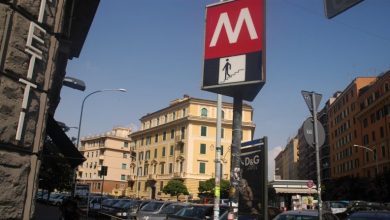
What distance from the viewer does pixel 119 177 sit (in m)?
102

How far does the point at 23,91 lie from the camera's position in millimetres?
4184

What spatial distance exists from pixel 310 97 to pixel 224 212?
6.62 meters

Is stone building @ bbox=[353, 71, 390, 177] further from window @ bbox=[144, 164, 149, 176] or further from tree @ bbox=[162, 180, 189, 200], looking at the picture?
window @ bbox=[144, 164, 149, 176]

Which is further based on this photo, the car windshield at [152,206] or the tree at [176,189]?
the tree at [176,189]

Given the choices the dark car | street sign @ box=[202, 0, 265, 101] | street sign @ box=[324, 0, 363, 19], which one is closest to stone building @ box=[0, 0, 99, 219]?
street sign @ box=[202, 0, 265, 101]

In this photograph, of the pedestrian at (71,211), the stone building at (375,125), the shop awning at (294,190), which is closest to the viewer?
the pedestrian at (71,211)

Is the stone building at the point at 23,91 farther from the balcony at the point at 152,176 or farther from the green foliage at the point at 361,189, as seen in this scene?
the balcony at the point at 152,176

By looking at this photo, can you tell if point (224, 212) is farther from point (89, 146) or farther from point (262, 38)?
point (89, 146)

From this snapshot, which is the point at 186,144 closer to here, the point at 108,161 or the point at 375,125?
the point at 375,125

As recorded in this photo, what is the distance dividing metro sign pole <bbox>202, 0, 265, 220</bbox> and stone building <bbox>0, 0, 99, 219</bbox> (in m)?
2.23

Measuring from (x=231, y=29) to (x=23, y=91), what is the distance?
3.00 meters

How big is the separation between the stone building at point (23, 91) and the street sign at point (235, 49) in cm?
222

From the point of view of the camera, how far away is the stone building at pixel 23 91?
13.0ft

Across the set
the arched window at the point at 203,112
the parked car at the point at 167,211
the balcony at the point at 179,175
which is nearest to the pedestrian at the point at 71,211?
the parked car at the point at 167,211
